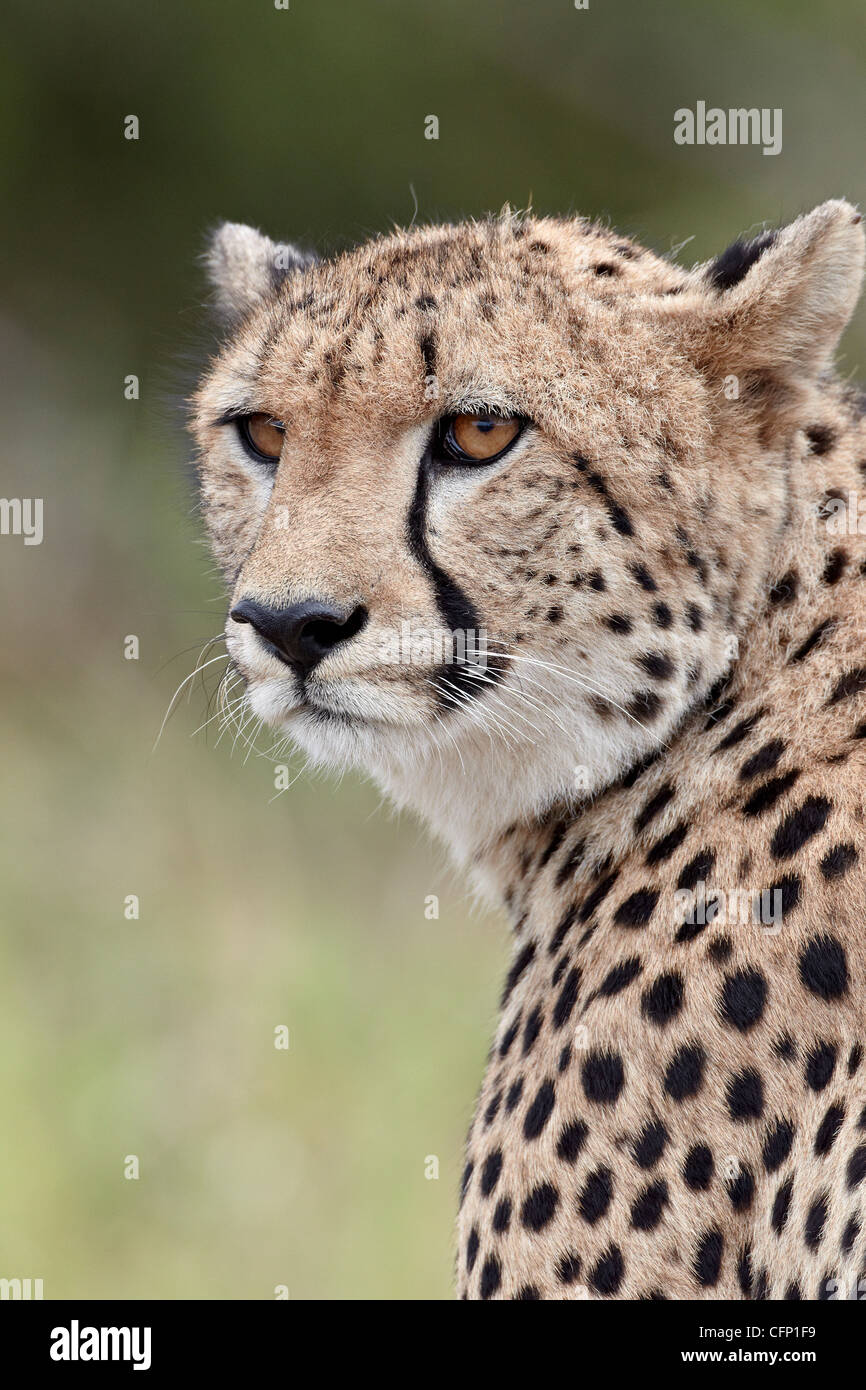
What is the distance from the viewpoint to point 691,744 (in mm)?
2279

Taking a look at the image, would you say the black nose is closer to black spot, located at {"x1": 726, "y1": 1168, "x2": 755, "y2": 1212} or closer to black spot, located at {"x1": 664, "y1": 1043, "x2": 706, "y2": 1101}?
black spot, located at {"x1": 664, "y1": 1043, "x2": 706, "y2": 1101}

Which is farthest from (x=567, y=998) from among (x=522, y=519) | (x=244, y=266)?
(x=244, y=266)

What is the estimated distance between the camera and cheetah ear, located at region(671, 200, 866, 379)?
222cm

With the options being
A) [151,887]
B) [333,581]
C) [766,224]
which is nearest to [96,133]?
[151,887]

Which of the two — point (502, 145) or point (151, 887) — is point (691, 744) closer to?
point (151, 887)

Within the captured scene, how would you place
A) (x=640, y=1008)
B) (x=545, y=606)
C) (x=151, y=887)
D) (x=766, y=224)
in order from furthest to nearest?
(x=151, y=887), (x=766, y=224), (x=545, y=606), (x=640, y=1008)

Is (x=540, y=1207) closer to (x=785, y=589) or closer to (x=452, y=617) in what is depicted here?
(x=452, y=617)

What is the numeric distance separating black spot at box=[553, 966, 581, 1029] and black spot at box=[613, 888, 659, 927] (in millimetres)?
96

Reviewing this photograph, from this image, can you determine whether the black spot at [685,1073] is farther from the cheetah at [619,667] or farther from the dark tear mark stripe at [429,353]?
the dark tear mark stripe at [429,353]

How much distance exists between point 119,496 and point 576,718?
5.08m

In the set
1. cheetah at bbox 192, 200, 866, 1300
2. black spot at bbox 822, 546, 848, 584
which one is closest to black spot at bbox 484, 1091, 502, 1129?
cheetah at bbox 192, 200, 866, 1300

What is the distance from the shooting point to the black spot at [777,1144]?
1.98 metres

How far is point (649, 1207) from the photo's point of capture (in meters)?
2.03

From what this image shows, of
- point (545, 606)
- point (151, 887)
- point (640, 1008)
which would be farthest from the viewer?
point (151, 887)
